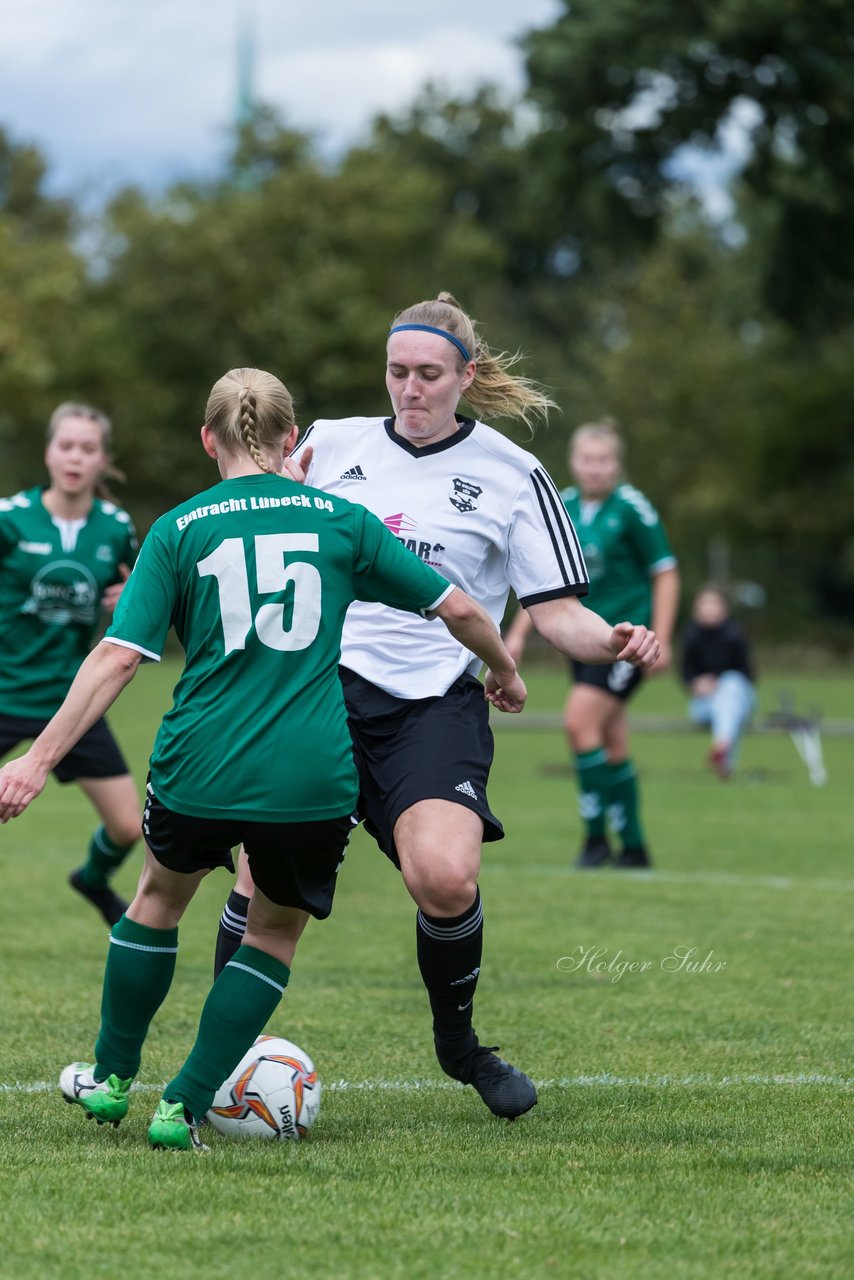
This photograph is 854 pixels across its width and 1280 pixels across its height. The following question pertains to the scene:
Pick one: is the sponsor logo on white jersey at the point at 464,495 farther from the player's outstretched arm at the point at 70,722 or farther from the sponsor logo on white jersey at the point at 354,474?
the player's outstretched arm at the point at 70,722

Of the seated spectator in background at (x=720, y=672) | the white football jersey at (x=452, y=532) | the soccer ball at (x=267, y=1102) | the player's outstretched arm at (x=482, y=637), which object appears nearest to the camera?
the player's outstretched arm at (x=482, y=637)

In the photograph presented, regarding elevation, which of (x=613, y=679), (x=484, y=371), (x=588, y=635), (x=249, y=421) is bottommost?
(x=613, y=679)

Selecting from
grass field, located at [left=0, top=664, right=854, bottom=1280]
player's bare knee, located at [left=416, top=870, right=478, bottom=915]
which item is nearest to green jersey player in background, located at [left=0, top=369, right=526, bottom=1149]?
grass field, located at [left=0, top=664, right=854, bottom=1280]

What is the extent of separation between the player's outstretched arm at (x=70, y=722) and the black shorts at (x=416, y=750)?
0.94 meters

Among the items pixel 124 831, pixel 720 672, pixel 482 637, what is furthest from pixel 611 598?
pixel 720 672

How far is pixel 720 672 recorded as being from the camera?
16781 millimetres

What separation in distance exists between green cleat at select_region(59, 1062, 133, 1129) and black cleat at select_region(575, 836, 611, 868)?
603 centimetres

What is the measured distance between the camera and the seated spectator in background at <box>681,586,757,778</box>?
16.3 meters

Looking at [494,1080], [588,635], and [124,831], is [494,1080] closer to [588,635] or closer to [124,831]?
[588,635]

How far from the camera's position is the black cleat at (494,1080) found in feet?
15.2

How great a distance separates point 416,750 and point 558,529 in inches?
29.3

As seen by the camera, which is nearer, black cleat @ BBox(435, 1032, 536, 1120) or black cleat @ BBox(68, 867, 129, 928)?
black cleat @ BBox(435, 1032, 536, 1120)

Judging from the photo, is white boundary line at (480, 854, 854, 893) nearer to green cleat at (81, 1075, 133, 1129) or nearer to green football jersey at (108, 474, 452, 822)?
green cleat at (81, 1075, 133, 1129)

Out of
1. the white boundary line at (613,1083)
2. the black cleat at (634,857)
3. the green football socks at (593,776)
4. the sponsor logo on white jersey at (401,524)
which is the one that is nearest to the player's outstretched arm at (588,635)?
the sponsor logo on white jersey at (401,524)
